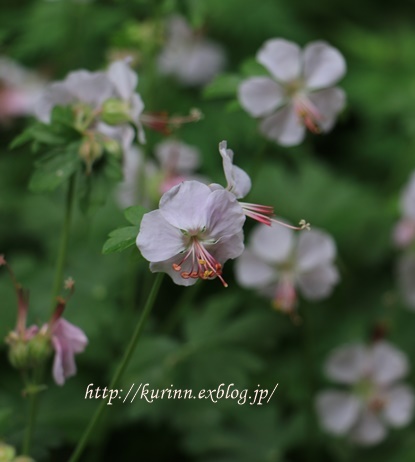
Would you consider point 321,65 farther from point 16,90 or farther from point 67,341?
point 16,90

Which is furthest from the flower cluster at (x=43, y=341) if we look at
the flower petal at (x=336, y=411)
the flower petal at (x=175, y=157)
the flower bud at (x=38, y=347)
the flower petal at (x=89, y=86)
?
the flower petal at (x=336, y=411)

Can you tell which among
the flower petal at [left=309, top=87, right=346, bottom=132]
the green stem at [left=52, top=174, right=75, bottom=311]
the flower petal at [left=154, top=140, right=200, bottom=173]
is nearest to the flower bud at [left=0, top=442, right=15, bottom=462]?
the green stem at [left=52, top=174, right=75, bottom=311]

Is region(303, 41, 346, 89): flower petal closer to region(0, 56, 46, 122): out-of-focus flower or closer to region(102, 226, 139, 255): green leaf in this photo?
region(102, 226, 139, 255): green leaf

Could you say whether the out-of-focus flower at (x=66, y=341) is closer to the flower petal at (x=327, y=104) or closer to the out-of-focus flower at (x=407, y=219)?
the flower petal at (x=327, y=104)

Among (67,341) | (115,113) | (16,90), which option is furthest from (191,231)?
(16,90)

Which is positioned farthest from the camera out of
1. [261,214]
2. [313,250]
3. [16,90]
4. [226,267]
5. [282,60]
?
[16,90]

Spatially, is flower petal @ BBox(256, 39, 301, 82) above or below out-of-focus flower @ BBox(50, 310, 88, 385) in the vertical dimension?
above

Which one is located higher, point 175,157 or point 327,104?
point 327,104
